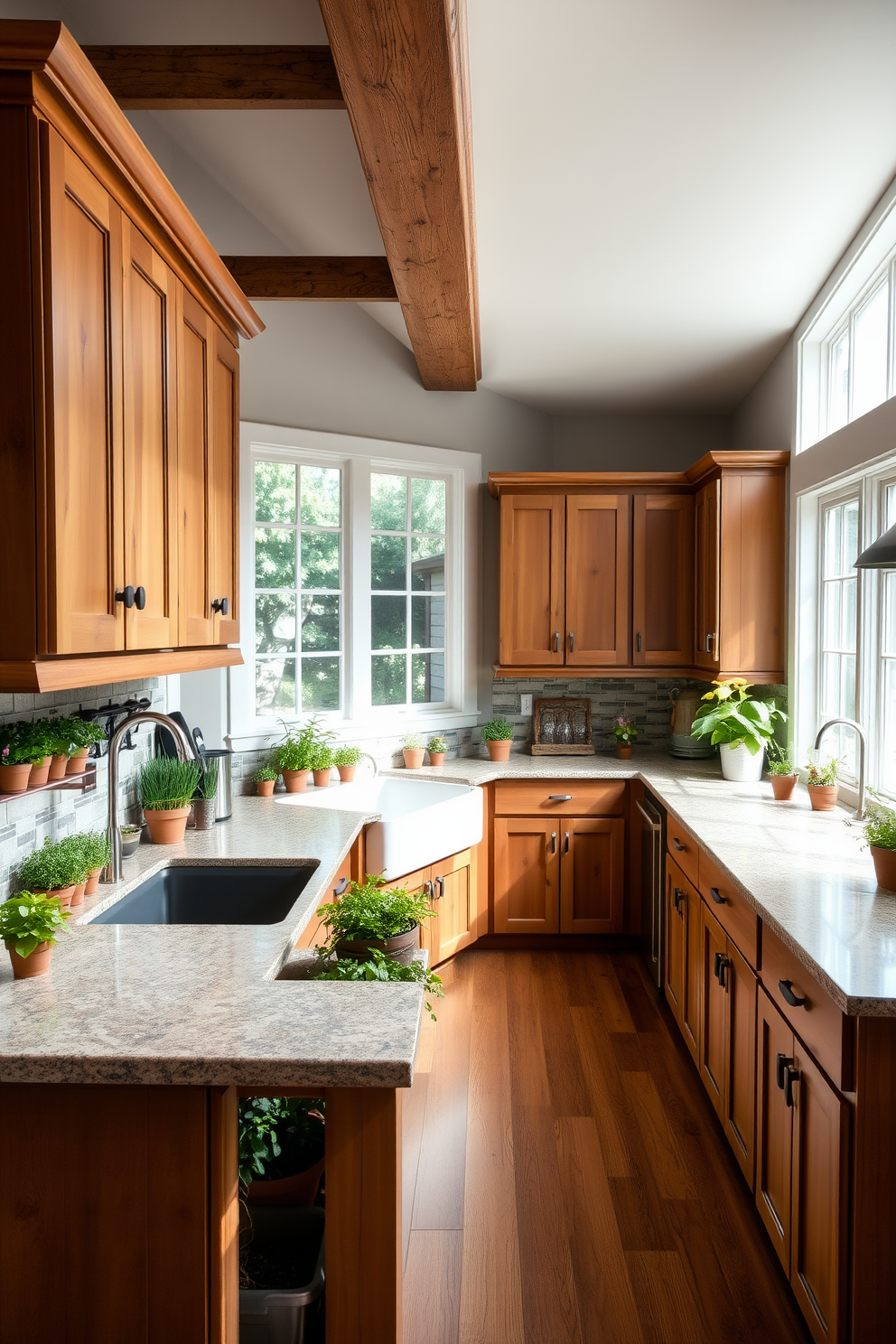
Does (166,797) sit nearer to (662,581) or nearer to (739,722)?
(739,722)

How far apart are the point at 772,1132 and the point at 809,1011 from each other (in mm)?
457

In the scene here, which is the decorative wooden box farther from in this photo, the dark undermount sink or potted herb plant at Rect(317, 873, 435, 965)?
potted herb plant at Rect(317, 873, 435, 965)

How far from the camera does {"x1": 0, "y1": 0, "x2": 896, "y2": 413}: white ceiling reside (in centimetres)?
215

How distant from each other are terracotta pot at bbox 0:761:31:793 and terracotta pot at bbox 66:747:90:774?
0.69 ft

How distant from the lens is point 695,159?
2.62 meters

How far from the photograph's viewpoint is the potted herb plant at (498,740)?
170 inches

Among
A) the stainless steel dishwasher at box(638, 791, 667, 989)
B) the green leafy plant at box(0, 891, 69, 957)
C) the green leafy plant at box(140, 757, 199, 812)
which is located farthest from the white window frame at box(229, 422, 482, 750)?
the green leafy plant at box(0, 891, 69, 957)

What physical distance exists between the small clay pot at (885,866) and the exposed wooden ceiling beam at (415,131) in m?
1.99

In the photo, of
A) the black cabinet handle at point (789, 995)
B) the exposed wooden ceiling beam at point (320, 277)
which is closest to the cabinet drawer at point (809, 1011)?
the black cabinet handle at point (789, 995)

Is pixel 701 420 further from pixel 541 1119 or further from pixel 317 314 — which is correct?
pixel 541 1119

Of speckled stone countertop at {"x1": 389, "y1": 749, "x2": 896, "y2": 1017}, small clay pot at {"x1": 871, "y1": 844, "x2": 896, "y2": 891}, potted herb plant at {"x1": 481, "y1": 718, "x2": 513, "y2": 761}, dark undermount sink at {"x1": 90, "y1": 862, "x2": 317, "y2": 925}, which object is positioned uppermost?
potted herb plant at {"x1": 481, "y1": 718, "x2": 513, "y2": 761}

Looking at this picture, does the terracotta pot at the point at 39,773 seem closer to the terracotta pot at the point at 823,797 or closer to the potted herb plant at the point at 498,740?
the terracotta pot at the point at 823,797

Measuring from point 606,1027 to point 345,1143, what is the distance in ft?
7.35

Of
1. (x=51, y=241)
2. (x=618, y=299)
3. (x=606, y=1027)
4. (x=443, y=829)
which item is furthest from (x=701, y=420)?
(x=51, y=241)
